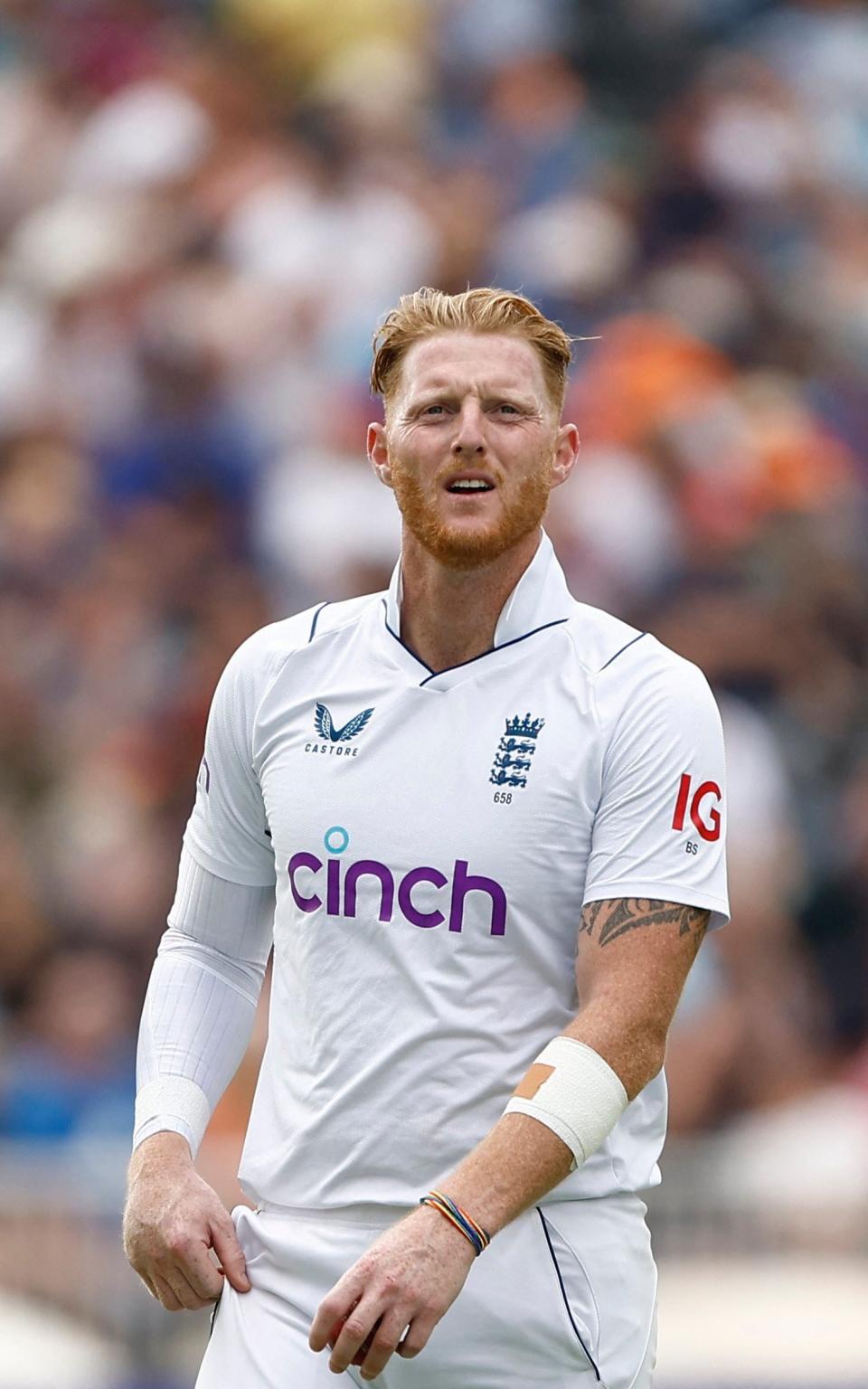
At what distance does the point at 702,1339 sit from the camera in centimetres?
540

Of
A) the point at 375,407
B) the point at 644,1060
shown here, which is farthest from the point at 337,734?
the point at 375,407

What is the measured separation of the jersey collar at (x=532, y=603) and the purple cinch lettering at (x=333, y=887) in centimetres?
38

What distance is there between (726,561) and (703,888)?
4.84 metres

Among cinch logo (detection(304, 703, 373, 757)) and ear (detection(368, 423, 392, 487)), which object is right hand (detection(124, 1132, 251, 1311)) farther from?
ear (detection(368, 423, 392, 487))

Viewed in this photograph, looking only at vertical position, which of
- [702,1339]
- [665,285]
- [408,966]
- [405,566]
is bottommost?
[702,1339]

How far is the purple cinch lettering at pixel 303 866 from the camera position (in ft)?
9.66

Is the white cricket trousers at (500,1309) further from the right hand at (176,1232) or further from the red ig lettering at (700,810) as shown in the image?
the red ig lettering at (700,810)

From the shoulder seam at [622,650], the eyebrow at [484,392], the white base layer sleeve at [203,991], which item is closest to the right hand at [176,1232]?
the white base layer sleeve at [203,991]

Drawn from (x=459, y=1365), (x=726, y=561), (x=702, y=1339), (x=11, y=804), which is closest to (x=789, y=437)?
(x=726, y=561)

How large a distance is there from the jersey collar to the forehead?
248 mm

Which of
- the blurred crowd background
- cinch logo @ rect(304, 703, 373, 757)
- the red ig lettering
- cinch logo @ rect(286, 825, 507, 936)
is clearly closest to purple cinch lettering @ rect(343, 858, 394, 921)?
cinch logo @ rect(286, 825, 507, 936)

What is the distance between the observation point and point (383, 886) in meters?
2.88

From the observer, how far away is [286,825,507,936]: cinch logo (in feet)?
9.33

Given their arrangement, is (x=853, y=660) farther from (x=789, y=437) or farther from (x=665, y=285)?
(x=665, y=285)
